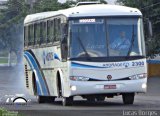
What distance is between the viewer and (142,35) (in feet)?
84.1

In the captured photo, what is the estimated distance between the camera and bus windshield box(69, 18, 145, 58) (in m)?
25.1

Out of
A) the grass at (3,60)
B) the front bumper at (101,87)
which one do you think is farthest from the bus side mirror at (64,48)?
the grass at (3,60)

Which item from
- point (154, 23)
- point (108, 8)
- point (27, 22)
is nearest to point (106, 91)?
point (108, 8)

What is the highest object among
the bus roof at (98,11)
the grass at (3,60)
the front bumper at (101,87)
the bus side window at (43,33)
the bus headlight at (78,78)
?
the bus roof at (98,11)

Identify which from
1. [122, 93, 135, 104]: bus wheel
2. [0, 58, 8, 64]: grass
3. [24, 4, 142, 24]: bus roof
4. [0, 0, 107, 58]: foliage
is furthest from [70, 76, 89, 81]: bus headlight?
[0, 58, 8, 64]: grass

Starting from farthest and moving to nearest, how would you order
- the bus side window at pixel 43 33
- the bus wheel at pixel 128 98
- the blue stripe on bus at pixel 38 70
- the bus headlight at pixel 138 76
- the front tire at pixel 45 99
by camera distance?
1. the front tire at pixel 45 99
2. the blue stripe on bus at pixel 38 70
3. the bus side window at pixel 43 33
4. the bus wheel at pixel 128 98
5. the bus headlight at pixel 138 76

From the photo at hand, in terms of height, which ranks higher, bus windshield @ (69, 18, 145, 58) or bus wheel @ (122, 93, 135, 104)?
bus windshield @ (69, 18, 145, 58)

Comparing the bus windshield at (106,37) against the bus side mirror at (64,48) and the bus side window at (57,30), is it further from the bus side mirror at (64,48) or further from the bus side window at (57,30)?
the bus side window at (57,30)

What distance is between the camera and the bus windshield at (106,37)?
2514 cm

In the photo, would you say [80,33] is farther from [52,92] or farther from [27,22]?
[27,22]

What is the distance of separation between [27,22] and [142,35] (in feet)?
25.5

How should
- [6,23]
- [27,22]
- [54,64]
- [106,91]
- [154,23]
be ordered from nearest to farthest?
[106,91] → [54,64] → [27,22] → [154,23] → [6,23]

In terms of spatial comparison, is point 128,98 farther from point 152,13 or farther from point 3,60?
point 3,60

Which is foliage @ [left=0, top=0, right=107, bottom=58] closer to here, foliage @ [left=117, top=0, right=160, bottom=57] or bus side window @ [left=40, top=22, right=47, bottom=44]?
foliage @ [left=117, top=0, right=160, bottom=57]
